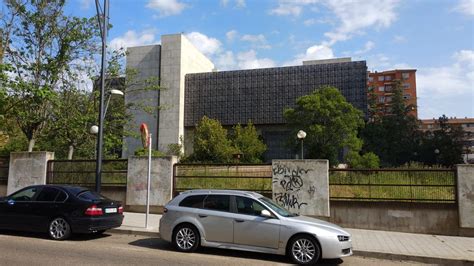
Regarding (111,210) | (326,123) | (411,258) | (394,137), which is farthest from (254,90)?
(411,258)

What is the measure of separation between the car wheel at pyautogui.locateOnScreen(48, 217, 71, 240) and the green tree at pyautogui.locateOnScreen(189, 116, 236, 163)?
137ft

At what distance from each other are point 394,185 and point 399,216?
0.96 meters

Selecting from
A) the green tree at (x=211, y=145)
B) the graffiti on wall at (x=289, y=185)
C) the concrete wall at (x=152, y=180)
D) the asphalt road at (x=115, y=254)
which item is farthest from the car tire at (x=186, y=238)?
the green tree at (x=211, y=145)

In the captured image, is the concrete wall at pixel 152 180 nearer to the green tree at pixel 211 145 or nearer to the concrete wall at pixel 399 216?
the concrete wall at pixel 399 216

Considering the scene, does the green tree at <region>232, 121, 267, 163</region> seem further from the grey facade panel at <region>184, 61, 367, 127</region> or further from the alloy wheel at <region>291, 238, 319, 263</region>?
the alloy wheel at <region>291, 238, 319, 263</region>

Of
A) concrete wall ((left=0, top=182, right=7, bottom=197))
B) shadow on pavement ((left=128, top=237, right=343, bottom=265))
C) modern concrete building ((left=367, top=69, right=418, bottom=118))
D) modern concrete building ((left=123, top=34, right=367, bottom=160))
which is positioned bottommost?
shadow on pavement ((left=128, top=237, right=343, bottom=265))

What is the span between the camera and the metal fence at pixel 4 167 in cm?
1798

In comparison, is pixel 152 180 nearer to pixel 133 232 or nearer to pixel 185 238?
pixel 133 232

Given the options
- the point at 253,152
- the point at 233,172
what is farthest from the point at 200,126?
the point at 233,172

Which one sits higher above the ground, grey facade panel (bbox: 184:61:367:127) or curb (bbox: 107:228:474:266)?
grey facade panel (bbox: 184:61:367:127)

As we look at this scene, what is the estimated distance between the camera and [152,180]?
15422 mm

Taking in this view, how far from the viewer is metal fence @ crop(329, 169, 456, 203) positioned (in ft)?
41.2

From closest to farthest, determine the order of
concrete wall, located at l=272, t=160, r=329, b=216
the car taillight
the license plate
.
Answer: the car taillight → the license plate → concrete wall, located at l=272, t=160, r=329, b=216

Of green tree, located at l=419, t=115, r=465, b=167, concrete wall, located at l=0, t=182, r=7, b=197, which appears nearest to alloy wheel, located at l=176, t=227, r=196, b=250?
concrete wall, located at l=0, t=182, r=7, b=197
